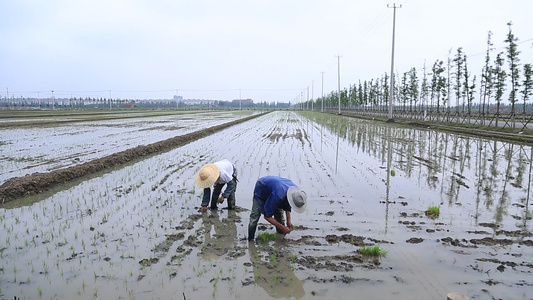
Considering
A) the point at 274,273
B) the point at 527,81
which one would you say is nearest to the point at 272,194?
the point at 274,273

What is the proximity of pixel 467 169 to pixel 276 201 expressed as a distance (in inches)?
310

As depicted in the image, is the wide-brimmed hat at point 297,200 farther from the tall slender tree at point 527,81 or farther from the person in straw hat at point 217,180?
the tall slender tree at point 527,81

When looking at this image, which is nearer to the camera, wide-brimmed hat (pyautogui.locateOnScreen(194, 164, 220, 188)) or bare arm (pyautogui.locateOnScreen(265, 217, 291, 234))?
bare arm (pyautogui.locateOnScreen(265, 217, 291, 234))

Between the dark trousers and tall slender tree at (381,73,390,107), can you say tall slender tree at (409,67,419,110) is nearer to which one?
tall slender tree at (381,73,390,107)

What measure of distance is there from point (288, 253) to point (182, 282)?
1.44m

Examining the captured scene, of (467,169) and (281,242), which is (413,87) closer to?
(467,169)

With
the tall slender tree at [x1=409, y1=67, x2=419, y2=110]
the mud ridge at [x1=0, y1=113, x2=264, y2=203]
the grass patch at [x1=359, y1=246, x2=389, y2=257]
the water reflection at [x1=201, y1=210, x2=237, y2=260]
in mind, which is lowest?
the water reflection at [x1=201, y1=210, x2=237, y2=260]

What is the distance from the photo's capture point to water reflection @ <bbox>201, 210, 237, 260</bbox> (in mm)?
4820

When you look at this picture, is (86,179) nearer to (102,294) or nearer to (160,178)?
(160,178)

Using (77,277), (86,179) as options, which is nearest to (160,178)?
(86,179)

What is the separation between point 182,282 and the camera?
397 cm

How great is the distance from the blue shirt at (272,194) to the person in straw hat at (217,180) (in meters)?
0.97

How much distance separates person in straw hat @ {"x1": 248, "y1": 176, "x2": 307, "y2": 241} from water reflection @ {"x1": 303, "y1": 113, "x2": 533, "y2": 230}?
3.14m

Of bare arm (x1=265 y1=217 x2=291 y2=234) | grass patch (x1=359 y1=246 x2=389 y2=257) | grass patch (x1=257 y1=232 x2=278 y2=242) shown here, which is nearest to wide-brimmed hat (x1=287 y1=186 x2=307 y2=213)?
bare arm (x1=265 y1=217 x2=291 y2=234)
